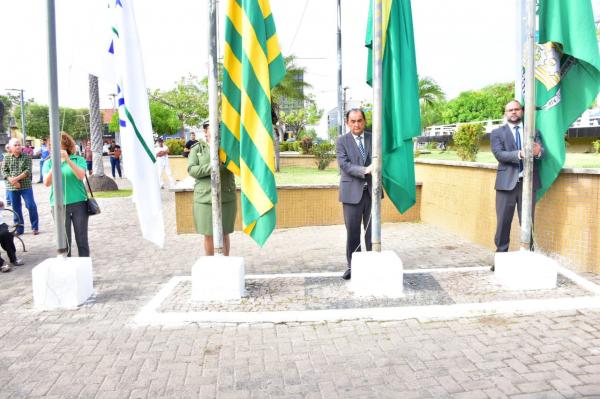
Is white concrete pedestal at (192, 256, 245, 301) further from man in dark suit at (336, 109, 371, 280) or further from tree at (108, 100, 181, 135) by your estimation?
tree at (108, 100, 181, 135)

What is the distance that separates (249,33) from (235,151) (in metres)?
1.16

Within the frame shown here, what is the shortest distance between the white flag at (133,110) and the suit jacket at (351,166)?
2.01 meters

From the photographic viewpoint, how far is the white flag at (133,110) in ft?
15.5

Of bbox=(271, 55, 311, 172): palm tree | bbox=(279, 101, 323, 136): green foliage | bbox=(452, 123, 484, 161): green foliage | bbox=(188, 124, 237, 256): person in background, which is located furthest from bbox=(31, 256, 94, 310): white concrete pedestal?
bbox=(279, 101, 323, 136): green foliage

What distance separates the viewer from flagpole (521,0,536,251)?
4961mm

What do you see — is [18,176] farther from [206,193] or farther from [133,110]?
[133,110]

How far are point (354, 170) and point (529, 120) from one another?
1.87 m

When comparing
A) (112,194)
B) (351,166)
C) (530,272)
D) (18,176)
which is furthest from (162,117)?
(530,272)

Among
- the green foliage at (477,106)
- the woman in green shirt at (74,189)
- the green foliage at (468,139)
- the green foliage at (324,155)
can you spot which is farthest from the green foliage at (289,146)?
the green foliage at (477,106)

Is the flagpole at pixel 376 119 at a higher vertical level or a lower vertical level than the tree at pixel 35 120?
lower

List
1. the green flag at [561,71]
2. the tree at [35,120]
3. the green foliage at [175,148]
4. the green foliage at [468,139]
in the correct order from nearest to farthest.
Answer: the green flag at [561,71] → the green foliage at [468,139] → the green foliage at [175,148] → the tree at [35,120]

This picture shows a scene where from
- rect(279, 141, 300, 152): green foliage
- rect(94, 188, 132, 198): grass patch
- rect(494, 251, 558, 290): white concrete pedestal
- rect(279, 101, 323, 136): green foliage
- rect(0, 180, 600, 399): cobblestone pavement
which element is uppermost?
rect(279, 101, 323, 136): green foliage

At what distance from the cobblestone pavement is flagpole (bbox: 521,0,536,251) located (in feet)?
3.66

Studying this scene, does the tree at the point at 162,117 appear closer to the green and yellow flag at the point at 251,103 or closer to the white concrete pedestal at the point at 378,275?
the green and yellow flag at the point at 251,103
